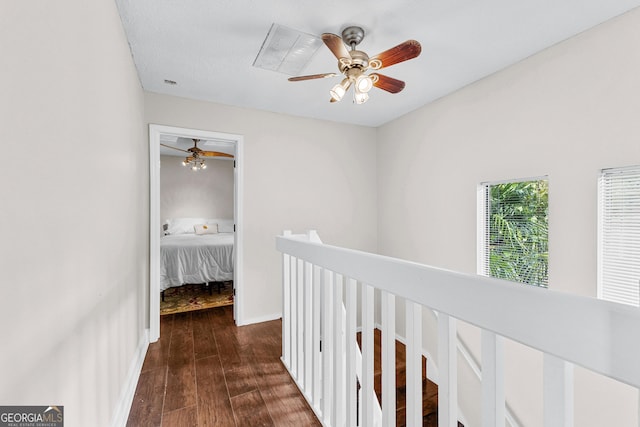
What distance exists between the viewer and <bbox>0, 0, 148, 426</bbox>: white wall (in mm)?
679

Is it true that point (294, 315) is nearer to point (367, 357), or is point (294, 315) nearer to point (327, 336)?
point (327, 336)

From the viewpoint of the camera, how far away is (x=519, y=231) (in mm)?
2436

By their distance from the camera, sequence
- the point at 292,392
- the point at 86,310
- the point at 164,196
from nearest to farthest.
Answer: the point at 86,310 → the point at 292,392 → the point at 164,196

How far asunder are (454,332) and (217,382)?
1926 millimetres

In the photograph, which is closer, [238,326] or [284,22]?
[284,22]

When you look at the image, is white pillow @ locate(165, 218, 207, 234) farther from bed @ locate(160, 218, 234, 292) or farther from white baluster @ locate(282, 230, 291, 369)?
white baluster @ locate(282, 230, 291, 369)

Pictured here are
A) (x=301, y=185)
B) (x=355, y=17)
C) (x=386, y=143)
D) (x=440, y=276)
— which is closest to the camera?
(x=440, y=276)

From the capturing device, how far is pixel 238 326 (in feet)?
10.4

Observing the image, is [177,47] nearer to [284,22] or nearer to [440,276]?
[284,22]

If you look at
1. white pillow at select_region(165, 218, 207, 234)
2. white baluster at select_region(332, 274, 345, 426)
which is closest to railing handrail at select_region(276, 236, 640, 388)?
white baluster at select_region(332, 274, 345, 426)

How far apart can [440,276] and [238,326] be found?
2.85 m

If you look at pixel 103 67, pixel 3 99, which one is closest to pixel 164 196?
pixel 103 67

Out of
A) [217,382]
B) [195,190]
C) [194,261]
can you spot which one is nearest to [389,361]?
[217,382]

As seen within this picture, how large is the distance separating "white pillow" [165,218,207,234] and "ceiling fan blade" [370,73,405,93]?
5817 millimetres
